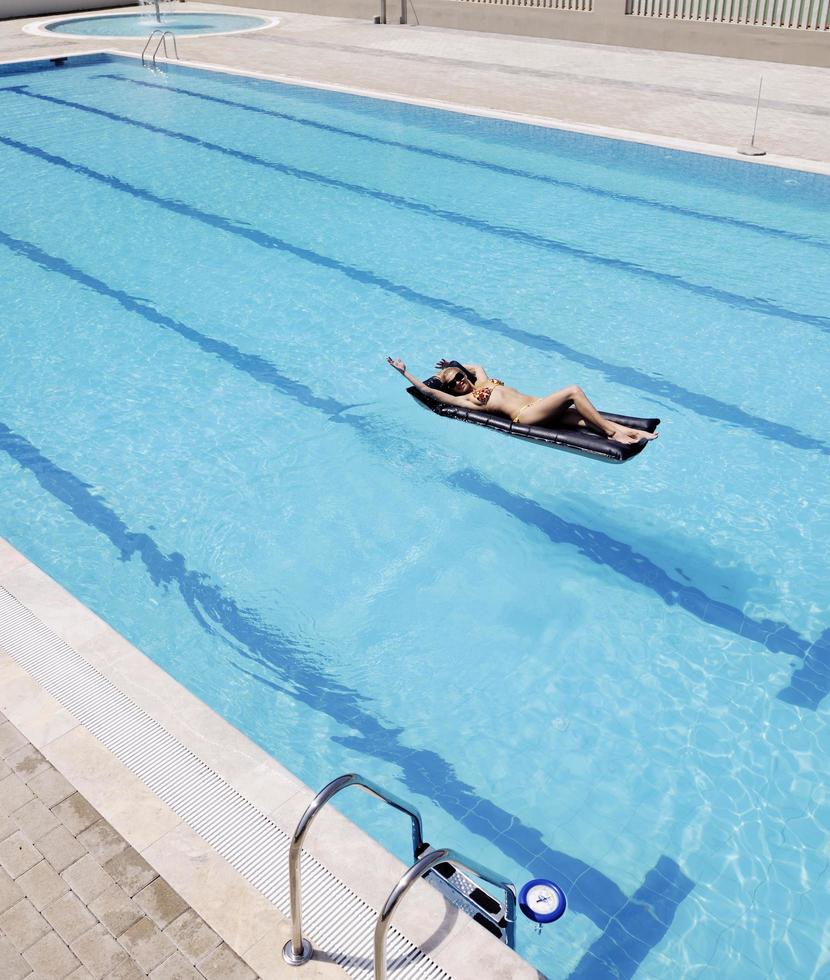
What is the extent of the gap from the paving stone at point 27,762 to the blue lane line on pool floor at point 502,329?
499 cm

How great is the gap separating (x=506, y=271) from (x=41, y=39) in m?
15.2

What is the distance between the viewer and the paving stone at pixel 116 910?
3.04 metres

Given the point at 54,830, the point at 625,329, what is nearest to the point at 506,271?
the point at 625,329

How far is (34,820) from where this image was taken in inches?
134

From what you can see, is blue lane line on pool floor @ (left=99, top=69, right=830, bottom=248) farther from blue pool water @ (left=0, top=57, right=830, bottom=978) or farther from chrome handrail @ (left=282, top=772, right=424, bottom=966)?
chrome handrail @ (left=282, top=772, right=424, bottom=966)

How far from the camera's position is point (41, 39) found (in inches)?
767

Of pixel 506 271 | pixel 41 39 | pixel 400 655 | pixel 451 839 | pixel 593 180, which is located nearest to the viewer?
pixel 451 839

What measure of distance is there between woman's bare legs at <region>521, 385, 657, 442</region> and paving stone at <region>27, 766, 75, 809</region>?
2995mm

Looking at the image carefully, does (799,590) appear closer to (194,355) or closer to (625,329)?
(625,329)

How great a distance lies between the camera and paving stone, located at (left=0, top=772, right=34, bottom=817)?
3.46 metres

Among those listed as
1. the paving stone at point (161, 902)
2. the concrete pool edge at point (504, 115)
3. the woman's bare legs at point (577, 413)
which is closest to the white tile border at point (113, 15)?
the concrete pool edge at point (504, 115)

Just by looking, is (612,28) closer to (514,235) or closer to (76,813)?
(514,235)

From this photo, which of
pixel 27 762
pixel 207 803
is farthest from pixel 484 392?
pixel 27 762

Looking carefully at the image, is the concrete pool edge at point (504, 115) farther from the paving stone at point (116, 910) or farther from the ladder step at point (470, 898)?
the paving stone at point (116, 910)
